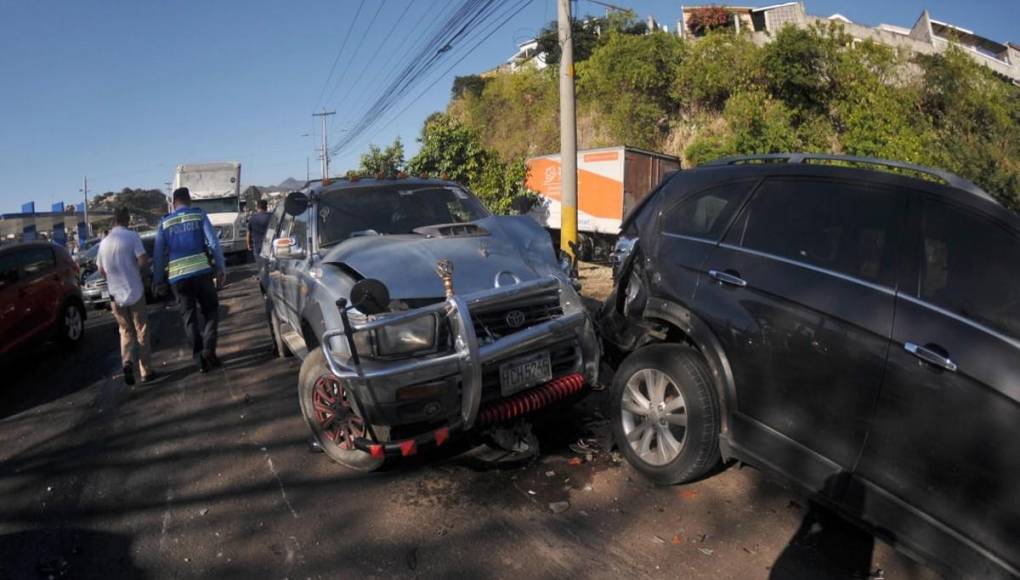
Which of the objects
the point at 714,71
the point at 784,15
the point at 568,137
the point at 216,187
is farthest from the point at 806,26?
the point at 216,187

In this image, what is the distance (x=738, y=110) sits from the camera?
70.7 ft

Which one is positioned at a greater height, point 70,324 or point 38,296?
point 38,296

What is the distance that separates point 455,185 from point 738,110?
18.6 m

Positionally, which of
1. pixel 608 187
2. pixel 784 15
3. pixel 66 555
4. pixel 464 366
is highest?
pixel 784 15

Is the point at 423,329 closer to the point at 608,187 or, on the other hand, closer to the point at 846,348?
the point at 846,348

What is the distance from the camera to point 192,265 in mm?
6367

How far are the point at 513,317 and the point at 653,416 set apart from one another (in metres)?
1.05

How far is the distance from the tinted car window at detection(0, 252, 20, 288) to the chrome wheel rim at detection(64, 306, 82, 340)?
1092mm

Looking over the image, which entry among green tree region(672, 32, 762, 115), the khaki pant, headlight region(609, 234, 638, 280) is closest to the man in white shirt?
the khaki pant

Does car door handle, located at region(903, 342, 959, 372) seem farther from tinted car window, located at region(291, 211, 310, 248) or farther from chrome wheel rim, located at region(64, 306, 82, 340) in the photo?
chrome wheel rim, located at region(64, 306, 82, 340)

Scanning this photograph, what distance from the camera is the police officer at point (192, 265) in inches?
250

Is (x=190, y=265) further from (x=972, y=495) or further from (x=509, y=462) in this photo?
(x=972, y=495)

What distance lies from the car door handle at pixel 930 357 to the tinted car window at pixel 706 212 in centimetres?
134

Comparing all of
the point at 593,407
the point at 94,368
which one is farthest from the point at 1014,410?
the point at 94,368
